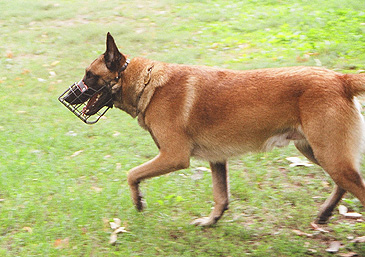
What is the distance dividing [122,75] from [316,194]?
223 centimetres

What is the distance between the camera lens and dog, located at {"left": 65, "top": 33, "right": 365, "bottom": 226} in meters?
3.77

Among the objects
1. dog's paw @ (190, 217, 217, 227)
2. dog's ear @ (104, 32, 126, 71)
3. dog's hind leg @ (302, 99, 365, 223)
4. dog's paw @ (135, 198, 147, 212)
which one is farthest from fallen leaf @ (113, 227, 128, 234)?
dog's hind leg @ (302, 99, 365, 223)

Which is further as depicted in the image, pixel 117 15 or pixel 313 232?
pixel 117 15

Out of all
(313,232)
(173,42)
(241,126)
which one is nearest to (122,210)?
(241,126)

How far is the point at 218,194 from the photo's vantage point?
15.0 feet

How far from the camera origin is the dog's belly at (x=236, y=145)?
4.06 metres

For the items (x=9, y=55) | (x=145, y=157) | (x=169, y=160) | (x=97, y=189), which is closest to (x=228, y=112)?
(x=169, y=160)

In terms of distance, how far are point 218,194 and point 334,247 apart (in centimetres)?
112

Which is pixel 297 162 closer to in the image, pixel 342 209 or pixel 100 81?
pixel 342 209

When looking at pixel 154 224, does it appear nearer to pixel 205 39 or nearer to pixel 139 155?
pixel 139 155

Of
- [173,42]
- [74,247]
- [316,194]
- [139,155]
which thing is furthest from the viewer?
[173,42]

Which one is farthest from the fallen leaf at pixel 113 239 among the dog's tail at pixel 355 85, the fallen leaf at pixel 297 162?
the dog's tail at pixel 355 85

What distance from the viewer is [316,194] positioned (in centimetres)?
486

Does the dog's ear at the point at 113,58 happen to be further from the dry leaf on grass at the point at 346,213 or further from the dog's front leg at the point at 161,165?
the dry leaf on grass at the point at 346,213
